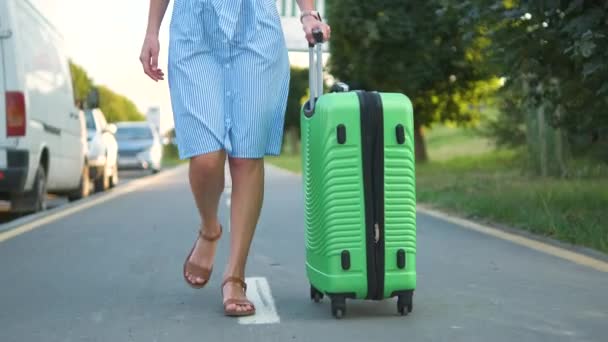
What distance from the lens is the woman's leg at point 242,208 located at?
4.89m

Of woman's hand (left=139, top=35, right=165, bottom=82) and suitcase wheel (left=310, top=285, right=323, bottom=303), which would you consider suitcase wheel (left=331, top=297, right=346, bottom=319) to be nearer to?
suitcase wheel (left=310, top=285, right=323, bottom=303)

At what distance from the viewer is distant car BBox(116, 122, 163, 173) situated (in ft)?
95.5

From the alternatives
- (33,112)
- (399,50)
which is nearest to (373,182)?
(33,112)

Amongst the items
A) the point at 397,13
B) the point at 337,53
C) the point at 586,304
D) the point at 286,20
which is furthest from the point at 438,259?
the point at 337,53

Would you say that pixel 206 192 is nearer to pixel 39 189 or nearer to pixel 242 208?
pixel 242 208

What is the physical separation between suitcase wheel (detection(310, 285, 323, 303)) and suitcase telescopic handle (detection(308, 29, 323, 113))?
0.87 metres

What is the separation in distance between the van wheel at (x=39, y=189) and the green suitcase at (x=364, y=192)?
772 centimetres

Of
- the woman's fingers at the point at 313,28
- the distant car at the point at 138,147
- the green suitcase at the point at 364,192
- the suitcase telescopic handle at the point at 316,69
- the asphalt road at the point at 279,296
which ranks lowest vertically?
the distant car at the point at 138,147

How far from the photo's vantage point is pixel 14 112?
10.6 metres

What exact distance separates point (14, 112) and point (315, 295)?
622 centimetres

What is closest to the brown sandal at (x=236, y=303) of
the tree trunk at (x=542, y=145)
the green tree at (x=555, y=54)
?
the green tree at (x=555, y=54)

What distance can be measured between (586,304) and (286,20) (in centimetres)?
1913

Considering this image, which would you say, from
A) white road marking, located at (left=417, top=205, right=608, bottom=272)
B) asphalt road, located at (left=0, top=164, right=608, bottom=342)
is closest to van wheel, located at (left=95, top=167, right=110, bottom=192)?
white road marking, located at (left=417, top=205, right=608, bottom=272)

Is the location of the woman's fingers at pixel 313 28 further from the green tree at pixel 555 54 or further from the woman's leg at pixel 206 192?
the green tree at pixel 555 54
